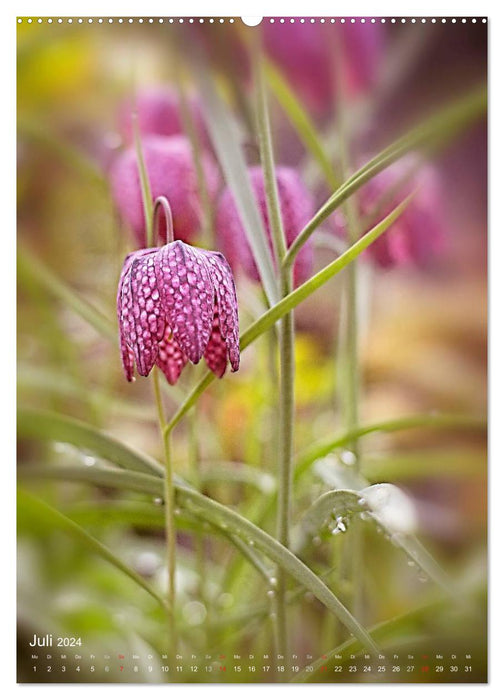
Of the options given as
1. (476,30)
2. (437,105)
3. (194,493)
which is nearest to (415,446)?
(194,493)

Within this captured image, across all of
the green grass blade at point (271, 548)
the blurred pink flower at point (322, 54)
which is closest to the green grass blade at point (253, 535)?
the green grass blade at point (271, 548)

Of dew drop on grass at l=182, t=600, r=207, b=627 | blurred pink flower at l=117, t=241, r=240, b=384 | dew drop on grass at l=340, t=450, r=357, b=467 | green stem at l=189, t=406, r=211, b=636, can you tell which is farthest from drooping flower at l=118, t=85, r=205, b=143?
dew drop on grass at l=182, t=600, r=207, b=627

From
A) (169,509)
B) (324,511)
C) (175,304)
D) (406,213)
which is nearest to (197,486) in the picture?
(169,509)

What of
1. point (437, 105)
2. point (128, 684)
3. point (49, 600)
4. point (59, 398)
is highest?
point (437, 105)

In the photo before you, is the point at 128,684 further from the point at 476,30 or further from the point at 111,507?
the point at 476,30

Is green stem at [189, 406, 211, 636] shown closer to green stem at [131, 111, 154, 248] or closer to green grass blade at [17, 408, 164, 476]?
green grass blade at [17, 408, 164, 476]

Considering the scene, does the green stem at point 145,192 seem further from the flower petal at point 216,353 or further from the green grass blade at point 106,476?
the green grass blade at point 106,476
